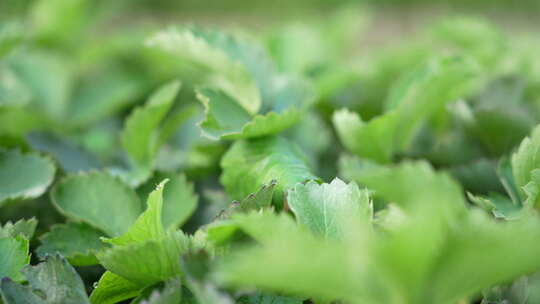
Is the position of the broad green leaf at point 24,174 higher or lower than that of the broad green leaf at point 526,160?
lower

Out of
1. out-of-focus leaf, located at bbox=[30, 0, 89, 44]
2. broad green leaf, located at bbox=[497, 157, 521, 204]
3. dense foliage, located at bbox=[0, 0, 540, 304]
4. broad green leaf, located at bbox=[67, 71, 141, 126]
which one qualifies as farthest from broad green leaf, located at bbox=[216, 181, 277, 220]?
out-of-focus leaf, located at bbox=[30, 0, 89, 44]

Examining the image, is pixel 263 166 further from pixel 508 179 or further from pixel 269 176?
pixel 508 179

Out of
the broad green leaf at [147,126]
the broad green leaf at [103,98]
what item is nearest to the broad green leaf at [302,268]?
the broad green leaf at [147,126]

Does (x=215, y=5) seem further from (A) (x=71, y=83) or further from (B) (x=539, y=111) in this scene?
(B) (x=539, y=111)

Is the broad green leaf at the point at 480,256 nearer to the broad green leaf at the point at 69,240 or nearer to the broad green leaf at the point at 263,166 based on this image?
the broad green leaf at the point at 263,166

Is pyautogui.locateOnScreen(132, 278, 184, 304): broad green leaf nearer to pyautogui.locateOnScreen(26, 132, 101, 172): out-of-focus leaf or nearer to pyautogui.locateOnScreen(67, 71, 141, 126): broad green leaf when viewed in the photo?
pyautogui.locateOnScreen(26, 132, 101, 172): out-of-focus leaf

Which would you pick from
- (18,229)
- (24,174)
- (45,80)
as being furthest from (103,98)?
(18,229)

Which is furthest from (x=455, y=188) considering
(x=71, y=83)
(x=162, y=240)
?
(x=71, y=83)

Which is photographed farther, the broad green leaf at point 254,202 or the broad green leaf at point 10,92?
the broad green leaf at point 10,92
